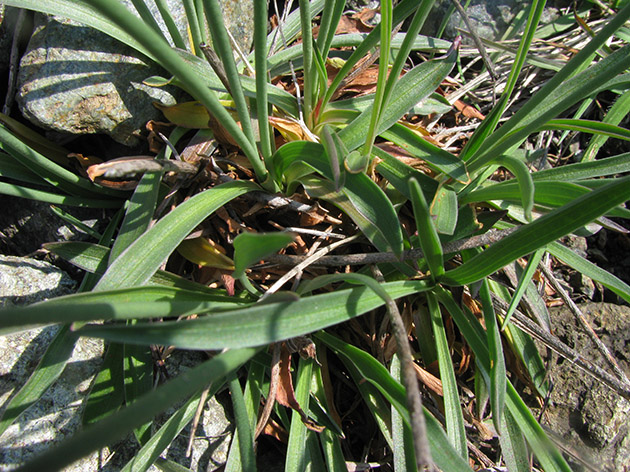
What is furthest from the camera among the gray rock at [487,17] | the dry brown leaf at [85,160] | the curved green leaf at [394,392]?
the gray rock at [487,17]

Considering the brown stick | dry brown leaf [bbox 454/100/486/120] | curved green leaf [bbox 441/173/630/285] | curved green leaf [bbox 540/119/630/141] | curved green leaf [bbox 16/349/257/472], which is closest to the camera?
curved green leaf [bbox 16/349/257/472]

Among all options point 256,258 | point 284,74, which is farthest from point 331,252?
point 284,74

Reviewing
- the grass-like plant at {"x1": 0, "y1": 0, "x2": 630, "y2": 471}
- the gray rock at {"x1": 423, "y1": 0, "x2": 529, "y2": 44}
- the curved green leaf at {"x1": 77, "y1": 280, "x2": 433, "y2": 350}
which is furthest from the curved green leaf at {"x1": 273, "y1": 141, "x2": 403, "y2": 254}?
the gray rock at {"x1": 423, "y1": 0, "x2": 529, "y2": 44}

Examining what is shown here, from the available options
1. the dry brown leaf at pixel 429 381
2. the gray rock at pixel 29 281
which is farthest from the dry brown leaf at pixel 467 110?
the gray rock at pixel 29 281

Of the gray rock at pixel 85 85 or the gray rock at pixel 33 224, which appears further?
the gray rock at pixel 33 224

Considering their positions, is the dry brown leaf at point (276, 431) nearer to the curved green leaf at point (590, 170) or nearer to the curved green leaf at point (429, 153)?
the curved green leaf at point (429, 153)

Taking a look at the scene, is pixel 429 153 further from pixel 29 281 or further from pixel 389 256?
pixel 29 281

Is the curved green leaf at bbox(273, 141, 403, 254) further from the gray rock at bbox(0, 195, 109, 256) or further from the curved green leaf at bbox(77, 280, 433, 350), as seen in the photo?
the gray rock at bbox(0, 195, 109, 256)

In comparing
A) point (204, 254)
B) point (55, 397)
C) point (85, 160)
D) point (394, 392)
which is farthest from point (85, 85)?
point (394, 392)
